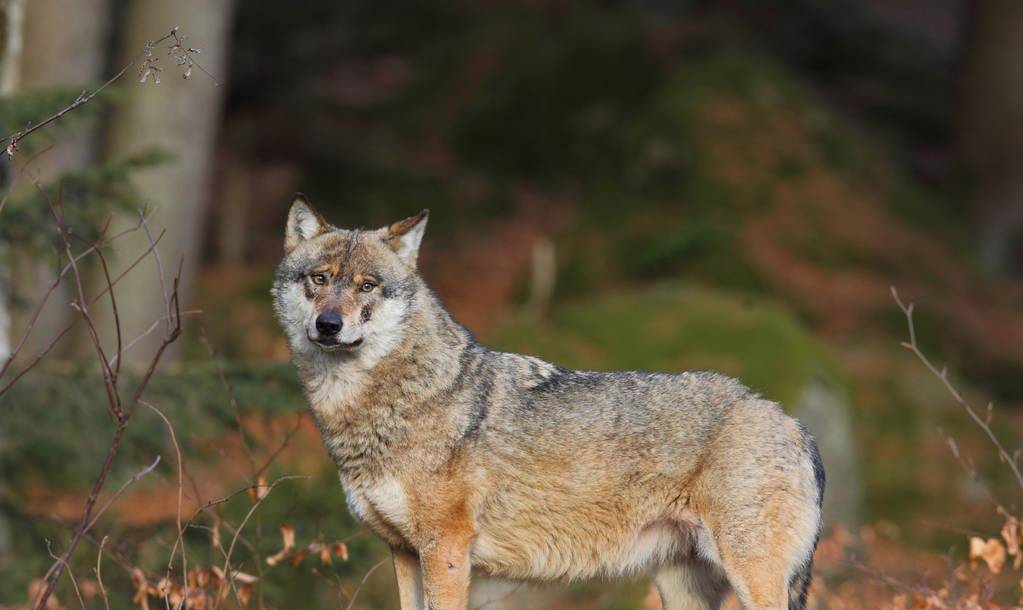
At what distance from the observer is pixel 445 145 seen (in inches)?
880

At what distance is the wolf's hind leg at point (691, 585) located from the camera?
20.1ft

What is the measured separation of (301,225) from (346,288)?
60 cm

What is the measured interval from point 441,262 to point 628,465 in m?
14.0

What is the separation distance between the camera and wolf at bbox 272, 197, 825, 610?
576 centimetres

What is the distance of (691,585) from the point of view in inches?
244

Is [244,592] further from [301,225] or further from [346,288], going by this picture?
[301,225]

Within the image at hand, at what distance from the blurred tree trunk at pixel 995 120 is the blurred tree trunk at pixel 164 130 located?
1388 cm

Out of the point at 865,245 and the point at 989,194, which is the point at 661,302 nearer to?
the point at 865,245

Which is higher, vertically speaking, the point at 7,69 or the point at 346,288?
the point at 7,69

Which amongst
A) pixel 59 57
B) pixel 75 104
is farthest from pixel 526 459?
pixel 59 57

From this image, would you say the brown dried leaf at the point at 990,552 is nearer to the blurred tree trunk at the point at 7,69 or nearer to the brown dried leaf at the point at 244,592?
the brown dried leaf at the point at 244,592

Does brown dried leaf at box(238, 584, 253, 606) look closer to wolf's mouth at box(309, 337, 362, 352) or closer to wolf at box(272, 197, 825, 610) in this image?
wolf at box(272, 197, 825, 610)

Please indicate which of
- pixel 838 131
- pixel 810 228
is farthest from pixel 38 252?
pixel 838 131

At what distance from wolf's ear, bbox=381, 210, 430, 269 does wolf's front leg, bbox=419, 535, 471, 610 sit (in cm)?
143
